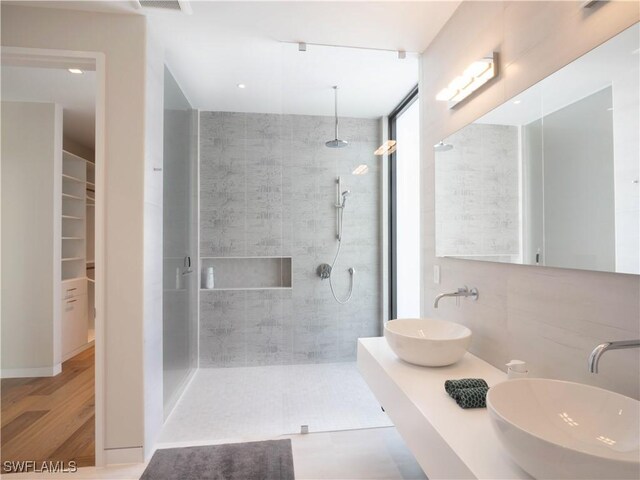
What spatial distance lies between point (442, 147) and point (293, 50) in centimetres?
122

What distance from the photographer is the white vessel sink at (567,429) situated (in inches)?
26.0

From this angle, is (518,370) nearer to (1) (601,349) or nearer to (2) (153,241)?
(1) (601,349)

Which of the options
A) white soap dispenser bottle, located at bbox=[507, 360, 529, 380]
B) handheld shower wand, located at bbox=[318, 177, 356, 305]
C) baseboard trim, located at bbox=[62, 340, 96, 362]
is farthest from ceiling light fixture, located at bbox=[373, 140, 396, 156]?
baseboard trim, located at bbox=[62, 340, 96, 362]

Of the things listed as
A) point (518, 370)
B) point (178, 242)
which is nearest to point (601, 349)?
point (518, 370)

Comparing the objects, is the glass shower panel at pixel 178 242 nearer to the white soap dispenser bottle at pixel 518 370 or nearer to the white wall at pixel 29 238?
the white wall at pixel 29 238

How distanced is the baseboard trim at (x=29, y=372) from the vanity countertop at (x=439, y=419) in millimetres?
3246

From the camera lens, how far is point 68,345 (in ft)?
11.7

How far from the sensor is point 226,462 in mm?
1909

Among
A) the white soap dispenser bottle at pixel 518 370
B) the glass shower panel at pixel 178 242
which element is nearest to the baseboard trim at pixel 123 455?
the glass shower panel at pixel 178 242

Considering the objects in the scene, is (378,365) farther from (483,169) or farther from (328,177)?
(328,177)

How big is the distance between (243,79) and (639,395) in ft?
9.48

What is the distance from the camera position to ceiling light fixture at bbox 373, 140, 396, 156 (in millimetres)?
2498

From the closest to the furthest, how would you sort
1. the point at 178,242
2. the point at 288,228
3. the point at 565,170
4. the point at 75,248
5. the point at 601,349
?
the point at 601,349
the point at 565,170
the point at 178,242
the point at 288,228
the point at 75,248

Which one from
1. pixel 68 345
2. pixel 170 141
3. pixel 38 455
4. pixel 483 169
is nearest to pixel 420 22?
pixel 483 169
